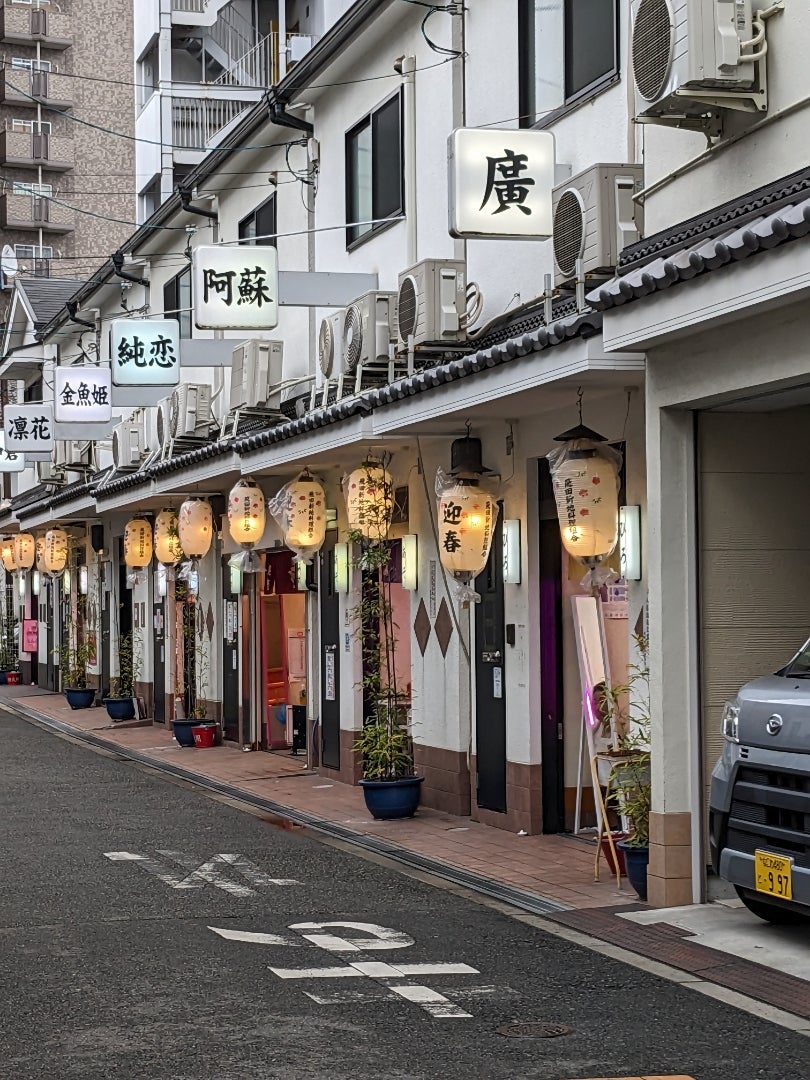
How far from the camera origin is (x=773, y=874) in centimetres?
899

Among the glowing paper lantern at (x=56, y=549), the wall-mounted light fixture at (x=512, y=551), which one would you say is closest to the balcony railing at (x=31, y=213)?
the glowing paper lantern at (x=56, y=549)

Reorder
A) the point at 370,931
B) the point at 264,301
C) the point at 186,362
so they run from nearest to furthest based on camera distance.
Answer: the point at 370,931 < the point at 264,301 < the point at 186,362

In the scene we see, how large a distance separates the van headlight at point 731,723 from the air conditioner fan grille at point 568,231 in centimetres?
382

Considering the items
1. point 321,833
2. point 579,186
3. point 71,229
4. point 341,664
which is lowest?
point 321,833

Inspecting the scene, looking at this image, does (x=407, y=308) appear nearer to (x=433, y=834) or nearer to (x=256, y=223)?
(x=433, y=834)

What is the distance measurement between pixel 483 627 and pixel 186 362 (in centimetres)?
863

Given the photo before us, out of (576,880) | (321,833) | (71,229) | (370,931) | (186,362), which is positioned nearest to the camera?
(370,931)

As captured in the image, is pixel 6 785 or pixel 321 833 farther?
pixel 6 785

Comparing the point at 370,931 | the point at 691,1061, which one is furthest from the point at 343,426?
the point at 691,1061

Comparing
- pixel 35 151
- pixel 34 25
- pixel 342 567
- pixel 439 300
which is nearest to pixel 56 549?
pixel 342 567

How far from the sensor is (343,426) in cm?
1565

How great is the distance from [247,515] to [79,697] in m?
13.4

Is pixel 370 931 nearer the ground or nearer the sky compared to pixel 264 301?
nearer the ground

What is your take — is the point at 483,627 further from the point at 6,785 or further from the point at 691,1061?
the point at 691,1061
